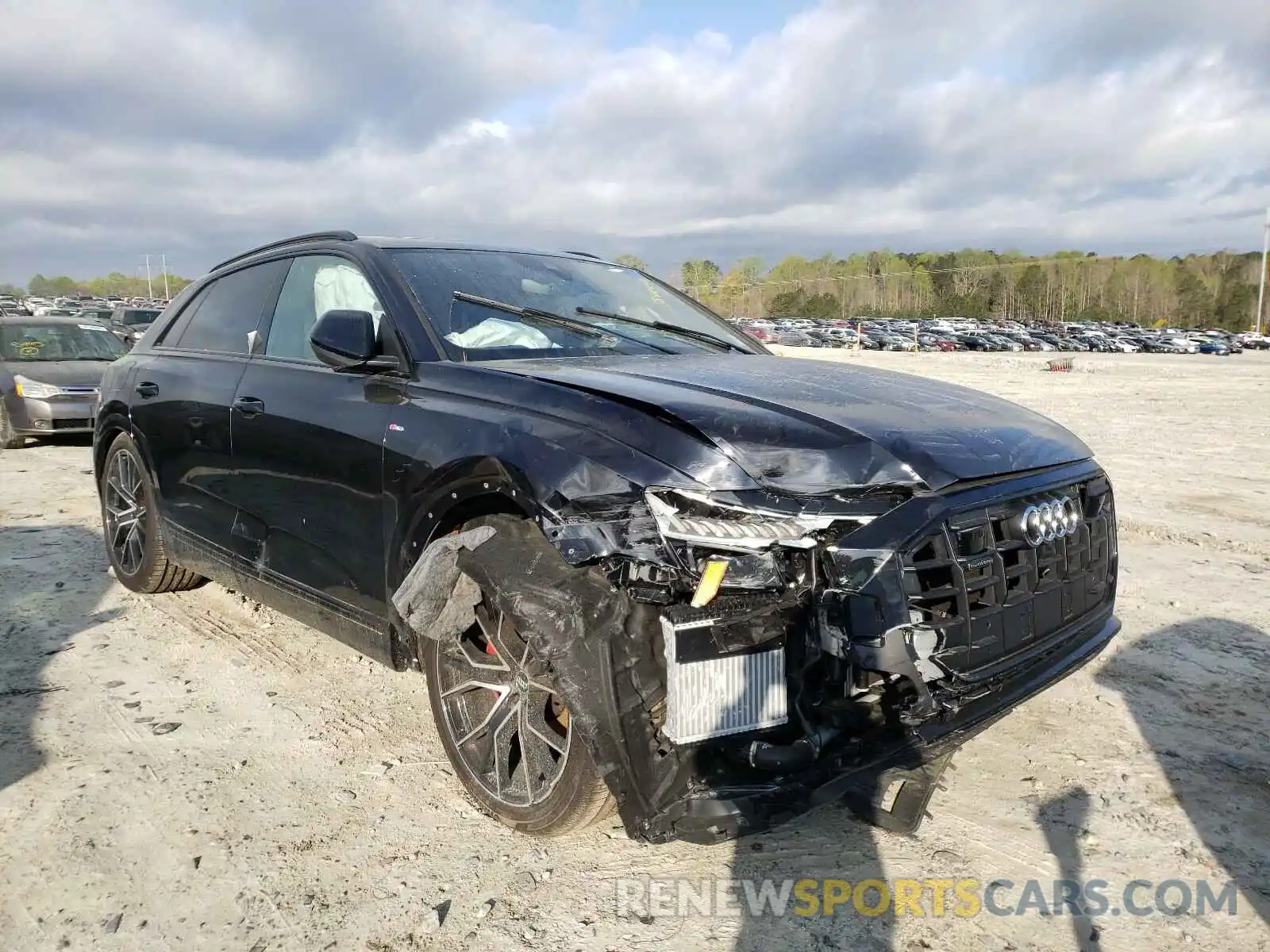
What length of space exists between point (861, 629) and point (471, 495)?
1.19m

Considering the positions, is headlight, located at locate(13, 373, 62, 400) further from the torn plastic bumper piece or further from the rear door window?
the torn plastic bumper piece

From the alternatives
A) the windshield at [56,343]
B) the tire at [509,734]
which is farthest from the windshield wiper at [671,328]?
the windshield at [56,343]

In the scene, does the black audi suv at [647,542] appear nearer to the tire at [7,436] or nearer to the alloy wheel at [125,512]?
the alloy wheel at [125,512]

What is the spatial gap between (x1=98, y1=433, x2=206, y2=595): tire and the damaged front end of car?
322cm

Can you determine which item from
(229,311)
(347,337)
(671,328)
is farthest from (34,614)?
(671,328)

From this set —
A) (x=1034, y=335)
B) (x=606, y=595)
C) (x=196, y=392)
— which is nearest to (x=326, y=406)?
(x=196, y=392)

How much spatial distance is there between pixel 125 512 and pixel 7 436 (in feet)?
24.8

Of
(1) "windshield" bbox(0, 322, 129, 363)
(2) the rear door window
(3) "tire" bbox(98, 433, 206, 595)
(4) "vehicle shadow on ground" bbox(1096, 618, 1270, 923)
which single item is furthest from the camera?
(1) "windshield" bbox(0, 322, 129, 363)

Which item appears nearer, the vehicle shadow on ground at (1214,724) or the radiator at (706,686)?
the radiator at (706,686)

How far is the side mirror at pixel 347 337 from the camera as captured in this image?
122 inches

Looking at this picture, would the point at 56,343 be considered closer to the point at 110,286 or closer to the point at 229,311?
the point at 229,311

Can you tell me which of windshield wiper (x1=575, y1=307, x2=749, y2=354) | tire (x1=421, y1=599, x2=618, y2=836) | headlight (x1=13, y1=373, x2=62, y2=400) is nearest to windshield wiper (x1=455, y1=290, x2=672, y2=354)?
windshield wiper (x1=575, y1=307, x2=749, y2=354)

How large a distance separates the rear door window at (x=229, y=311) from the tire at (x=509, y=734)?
6.65 ft

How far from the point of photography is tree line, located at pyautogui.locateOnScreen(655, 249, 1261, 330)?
329 feet
